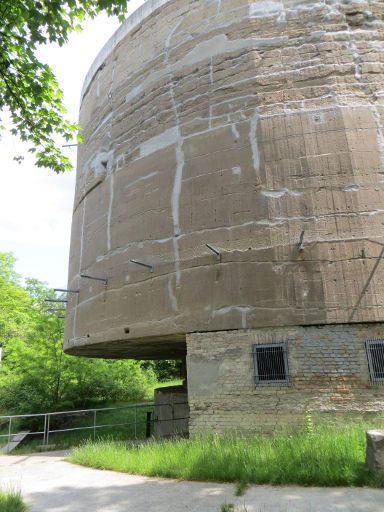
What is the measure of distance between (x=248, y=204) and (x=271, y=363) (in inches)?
129

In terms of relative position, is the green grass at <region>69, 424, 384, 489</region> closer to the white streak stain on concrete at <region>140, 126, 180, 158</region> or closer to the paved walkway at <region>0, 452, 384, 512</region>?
the paved walkway at <region>0, 452, 384, 512</region>

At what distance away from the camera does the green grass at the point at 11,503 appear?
4.63 meters

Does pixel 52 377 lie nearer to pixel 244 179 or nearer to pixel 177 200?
pixel 177 200

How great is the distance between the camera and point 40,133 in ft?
26.1

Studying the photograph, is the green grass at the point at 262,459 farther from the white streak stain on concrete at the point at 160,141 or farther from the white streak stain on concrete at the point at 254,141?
the white streak stain on concrete at the point at 160,141

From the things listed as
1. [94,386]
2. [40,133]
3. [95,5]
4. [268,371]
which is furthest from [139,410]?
[95,5]

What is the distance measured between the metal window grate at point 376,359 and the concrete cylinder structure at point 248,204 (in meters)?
0.11

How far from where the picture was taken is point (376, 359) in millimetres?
7461

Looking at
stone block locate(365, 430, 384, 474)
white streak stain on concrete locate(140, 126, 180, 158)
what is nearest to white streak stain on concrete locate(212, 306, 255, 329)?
stone block locate(365, 430, 384, 474)

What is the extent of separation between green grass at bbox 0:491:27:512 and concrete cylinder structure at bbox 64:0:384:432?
12.5 feet

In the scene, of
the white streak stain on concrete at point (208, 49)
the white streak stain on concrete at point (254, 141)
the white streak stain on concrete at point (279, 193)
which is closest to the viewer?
the white streak stain on concrete at point (279, 193)

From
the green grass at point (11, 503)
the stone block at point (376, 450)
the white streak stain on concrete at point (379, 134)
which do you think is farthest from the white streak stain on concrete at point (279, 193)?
the green grass at point (11, 503)

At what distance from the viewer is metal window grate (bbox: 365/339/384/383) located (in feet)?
24.3

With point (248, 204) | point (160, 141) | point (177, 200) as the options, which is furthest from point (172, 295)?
point (160, 141)
